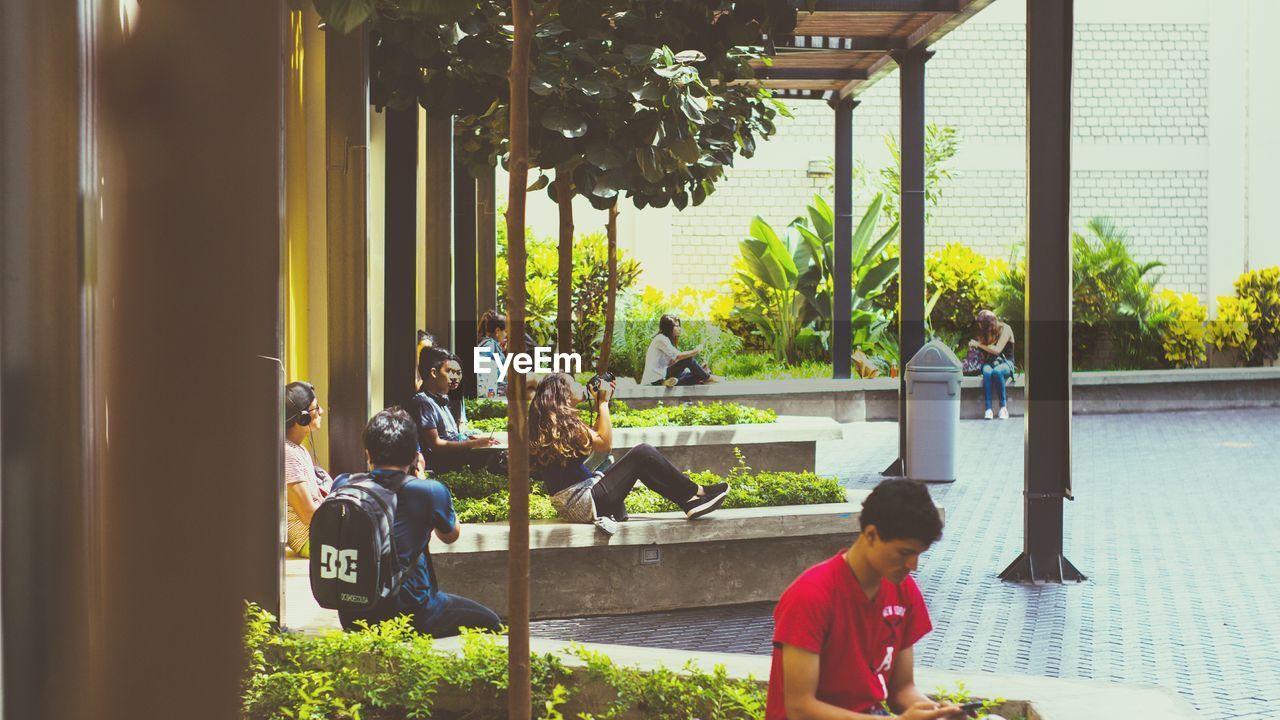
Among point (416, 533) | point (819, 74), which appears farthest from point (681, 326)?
point (416, 533)

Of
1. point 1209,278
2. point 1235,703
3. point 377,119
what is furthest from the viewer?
point 1209,278

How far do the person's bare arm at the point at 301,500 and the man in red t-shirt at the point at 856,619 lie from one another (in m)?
3.55

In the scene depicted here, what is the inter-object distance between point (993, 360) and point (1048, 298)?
9.70 meters

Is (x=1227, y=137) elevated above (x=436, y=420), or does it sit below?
above

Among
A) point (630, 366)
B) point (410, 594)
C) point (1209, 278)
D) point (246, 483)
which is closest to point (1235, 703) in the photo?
point (410, 594)

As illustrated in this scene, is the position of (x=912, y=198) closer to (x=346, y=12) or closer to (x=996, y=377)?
(x=996, y=377)

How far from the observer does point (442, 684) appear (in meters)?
3.95

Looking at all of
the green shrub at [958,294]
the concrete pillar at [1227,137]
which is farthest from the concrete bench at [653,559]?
the concrete pillar at [1227,137]

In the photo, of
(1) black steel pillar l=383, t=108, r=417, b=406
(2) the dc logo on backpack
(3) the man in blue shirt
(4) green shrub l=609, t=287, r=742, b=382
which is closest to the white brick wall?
(4) green shrub l=609, t=287, r=742, b=382

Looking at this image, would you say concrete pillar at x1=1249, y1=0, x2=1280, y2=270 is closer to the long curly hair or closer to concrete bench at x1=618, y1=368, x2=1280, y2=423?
concrete bench at x1=618, y1=368, x2=1280, y2=423

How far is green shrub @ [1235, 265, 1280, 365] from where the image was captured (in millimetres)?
20422

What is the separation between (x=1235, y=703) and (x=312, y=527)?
3806 millimetres

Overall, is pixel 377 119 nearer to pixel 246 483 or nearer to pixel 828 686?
pixel 246 483

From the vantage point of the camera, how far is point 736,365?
19.2m
